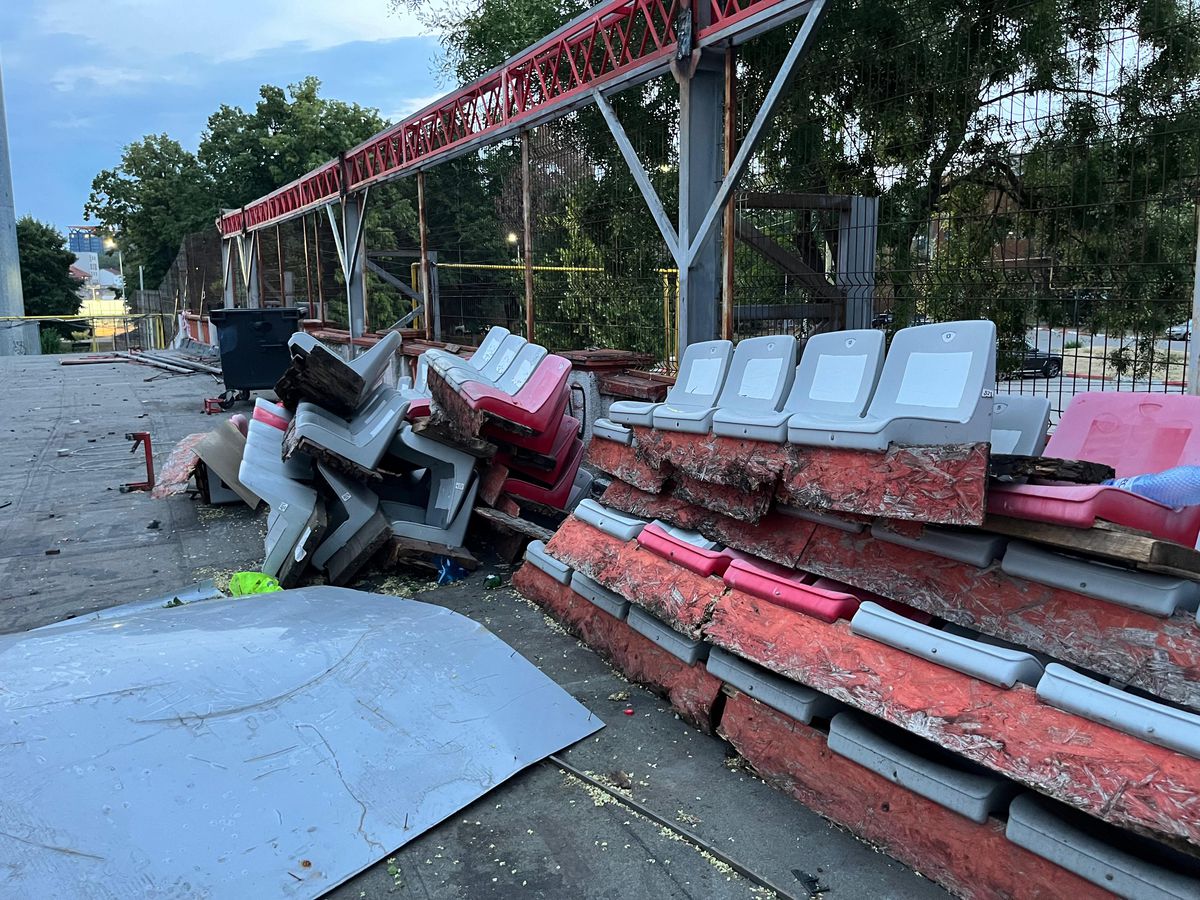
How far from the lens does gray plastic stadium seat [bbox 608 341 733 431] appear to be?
4570mm

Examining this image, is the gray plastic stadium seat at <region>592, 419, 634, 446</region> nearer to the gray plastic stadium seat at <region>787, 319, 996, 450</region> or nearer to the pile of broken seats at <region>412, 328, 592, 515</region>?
the pile of broken seats at <region>412, 328, 592, 515</region>

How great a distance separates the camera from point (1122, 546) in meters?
2.31

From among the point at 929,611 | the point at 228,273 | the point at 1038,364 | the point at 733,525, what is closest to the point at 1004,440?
the point at 929,611

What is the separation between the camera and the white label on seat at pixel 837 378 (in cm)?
370

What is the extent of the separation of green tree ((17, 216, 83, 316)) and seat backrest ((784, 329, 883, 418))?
50006mm

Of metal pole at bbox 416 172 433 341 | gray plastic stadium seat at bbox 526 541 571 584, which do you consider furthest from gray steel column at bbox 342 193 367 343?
gray plastic stadium seat at bbox 526 541 571 584

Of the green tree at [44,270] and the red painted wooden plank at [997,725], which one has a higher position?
the green tree at [44,270]

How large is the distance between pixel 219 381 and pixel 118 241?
3226cm

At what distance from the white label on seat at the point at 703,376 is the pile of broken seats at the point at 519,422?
3.72 feet

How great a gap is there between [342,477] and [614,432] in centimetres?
185

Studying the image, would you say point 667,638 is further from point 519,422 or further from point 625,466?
point 519,422

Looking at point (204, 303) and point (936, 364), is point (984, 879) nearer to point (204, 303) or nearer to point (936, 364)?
point (936, 364)

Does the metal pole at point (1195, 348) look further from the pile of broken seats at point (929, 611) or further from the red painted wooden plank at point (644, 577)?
the red painted wooden plank at point (644, 577)

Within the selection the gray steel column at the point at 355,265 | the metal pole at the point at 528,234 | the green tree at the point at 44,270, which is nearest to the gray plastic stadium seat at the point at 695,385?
the metal pole at the point at 528,234
